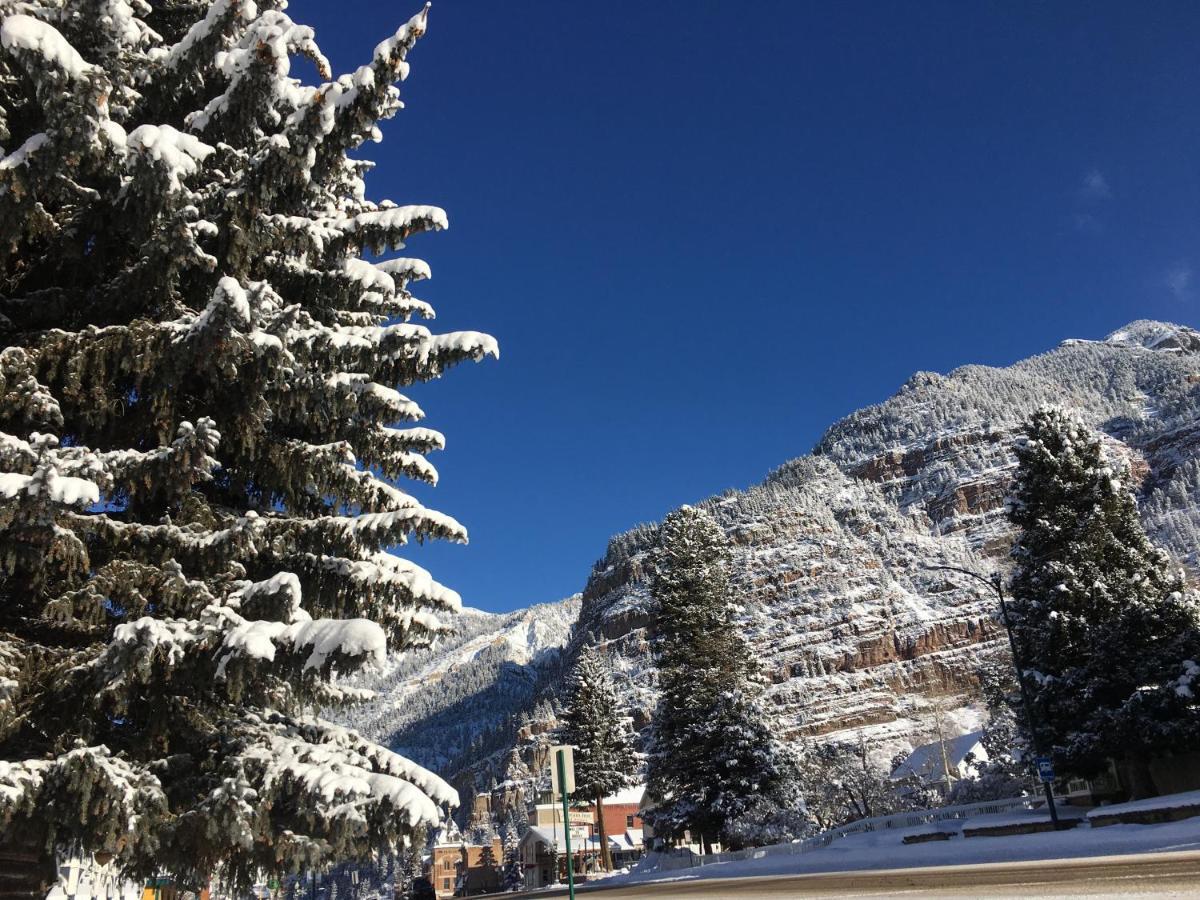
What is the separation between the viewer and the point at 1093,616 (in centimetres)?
2753

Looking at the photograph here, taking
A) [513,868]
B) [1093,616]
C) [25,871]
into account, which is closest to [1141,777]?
[1093,616]

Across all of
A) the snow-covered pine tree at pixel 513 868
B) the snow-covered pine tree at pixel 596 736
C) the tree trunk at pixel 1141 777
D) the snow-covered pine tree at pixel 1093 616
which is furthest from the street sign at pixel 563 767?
the snow-covered pine tree at pixel 513 868

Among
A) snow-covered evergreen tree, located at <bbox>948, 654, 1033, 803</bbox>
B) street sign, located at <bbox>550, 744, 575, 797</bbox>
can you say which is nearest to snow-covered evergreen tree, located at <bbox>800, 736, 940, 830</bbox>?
snow-covered evergreen tree, located at <bbox>948, 654, 1033, 803</bbox>

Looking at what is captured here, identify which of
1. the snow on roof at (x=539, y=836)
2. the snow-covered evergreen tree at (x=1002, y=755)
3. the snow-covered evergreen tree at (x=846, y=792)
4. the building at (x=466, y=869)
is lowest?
the building at (x=466, y=869)

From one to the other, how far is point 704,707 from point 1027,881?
27.2 metres

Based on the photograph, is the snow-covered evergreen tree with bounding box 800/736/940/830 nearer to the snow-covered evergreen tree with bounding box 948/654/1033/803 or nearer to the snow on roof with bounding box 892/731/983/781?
the snow-covered evergreen tree with bounding box 948/654/1033/803

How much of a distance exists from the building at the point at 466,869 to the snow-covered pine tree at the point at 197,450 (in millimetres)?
98122

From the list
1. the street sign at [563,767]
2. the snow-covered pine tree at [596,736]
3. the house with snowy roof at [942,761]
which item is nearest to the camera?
the street sign at [563,767]

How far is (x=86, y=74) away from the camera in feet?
20.3

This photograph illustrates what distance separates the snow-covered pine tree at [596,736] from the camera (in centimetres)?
5081

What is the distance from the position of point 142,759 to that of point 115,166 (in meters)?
4.76

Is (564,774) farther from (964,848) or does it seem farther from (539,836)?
(539,836)

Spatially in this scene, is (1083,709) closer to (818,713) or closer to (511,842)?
(511,842)

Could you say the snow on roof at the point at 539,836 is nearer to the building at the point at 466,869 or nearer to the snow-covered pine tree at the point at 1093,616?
the building at the point at 466,869
